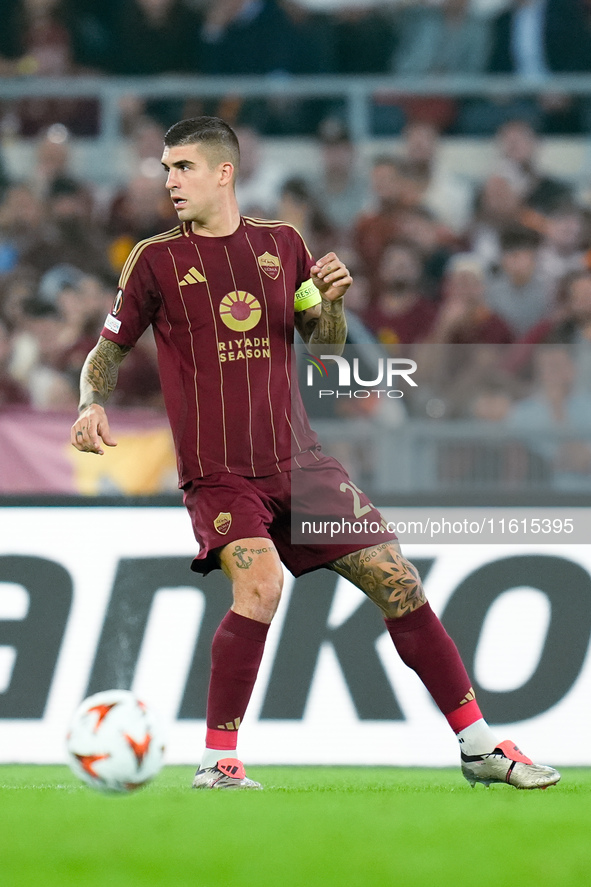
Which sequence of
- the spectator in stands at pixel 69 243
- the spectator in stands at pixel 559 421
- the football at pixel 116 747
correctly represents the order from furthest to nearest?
the spectator in stands at pixel 69 243 < the spectator in stands at pixel 559 421 < the football at pixel 116 747

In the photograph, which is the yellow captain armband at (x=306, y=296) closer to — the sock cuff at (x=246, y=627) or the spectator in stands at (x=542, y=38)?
the sock cuff at (x=246, y=627)

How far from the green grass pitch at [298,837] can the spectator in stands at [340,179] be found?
6833 millimetres

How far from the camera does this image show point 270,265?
16.3ft

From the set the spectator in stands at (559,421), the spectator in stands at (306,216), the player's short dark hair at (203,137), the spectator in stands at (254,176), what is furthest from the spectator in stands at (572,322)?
the player's short dark hair at (203,137)

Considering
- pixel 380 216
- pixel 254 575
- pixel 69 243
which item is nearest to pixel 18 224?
pixel 69 243

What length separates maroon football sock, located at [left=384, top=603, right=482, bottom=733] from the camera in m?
4.73

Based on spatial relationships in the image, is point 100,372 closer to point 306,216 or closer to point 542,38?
point 306,216

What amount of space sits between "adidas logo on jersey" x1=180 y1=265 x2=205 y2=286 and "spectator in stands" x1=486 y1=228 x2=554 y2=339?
15.7 ft

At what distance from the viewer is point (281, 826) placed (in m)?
3.64

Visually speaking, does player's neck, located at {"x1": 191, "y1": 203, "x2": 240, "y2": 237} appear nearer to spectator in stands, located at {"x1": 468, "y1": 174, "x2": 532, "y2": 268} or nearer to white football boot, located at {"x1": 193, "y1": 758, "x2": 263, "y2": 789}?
white football boot, located at {"x1": 193, "y1": 758, "x2": 263, "y2": 789}

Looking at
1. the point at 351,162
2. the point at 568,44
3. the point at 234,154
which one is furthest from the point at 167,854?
the point at 568,44

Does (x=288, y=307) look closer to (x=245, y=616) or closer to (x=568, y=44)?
(x=245, y=616)

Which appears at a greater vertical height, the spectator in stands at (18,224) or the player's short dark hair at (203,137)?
the spectator in stands at (18,224)

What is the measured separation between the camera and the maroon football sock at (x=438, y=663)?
4.73 meters
